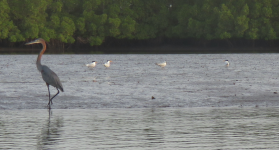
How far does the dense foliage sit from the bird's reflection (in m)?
60.1

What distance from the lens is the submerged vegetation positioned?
2805 inches

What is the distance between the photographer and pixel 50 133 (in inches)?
331

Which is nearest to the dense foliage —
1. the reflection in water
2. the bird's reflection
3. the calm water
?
the calm water

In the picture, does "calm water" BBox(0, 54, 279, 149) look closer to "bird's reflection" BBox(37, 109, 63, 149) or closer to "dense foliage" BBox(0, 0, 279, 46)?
"bird's reflection" BBox(37, 109, 63, 149)

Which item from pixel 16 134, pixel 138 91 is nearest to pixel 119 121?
pixel 16 134

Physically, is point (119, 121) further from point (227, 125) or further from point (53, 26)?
point (53, 26)

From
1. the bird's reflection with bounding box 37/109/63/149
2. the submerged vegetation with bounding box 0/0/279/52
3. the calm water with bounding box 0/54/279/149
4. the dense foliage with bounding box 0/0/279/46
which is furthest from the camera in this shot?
the submerged vegetation with bounding box 0/0/279/52

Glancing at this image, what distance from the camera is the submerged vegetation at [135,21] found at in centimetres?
7125

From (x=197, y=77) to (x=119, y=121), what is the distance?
10.4 meters

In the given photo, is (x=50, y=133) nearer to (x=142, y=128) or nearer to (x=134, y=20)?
(x=142, y=128)

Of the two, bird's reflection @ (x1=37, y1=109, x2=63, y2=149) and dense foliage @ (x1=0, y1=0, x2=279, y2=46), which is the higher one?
dense foliage @ (x1=0, y1=0, x2=279, y2=46)

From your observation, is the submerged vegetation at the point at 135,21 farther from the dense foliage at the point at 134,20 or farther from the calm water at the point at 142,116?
the calm water at the point at 142,116

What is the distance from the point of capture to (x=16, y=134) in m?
8.29

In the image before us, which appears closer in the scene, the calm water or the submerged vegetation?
the calm water
